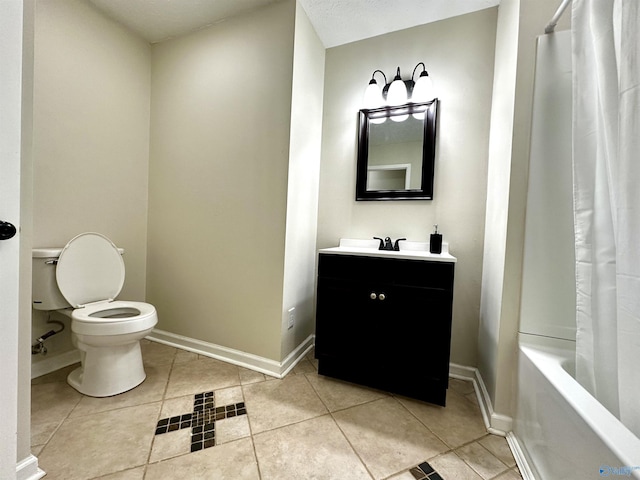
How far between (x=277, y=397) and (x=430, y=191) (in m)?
1.57

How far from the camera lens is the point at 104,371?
1367 millimetres

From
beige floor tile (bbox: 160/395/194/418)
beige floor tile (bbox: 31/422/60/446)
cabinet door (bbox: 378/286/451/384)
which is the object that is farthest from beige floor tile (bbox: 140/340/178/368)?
cabinet door (bbox: 378/286/451/384)

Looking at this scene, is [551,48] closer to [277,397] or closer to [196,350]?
[277,397]

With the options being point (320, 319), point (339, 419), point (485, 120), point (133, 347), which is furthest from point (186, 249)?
point (485, 120)

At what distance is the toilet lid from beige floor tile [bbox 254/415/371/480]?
129 cm

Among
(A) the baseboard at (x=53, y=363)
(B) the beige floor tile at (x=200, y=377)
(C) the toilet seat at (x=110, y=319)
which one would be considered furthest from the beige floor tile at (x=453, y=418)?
(A) the baseboard at (x=53, y=363)

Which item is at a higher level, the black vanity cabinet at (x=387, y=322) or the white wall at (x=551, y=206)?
the white wall at (x=551, y=206)

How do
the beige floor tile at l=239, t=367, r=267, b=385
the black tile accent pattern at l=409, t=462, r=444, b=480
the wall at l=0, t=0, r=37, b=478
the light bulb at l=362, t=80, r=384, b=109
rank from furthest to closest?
the light bulb at l=362, t=80, r=384, b=109
the beige floor tile at l=239, t=367, r=267, b=385
the black tile accent pattern at l=409, t=462, r=444, b=480
the wall at l=0, t=0, r=37, b=478

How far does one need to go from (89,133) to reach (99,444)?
1.79 meters

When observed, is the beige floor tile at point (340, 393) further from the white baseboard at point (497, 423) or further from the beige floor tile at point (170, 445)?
the beige floor tile at point (170, 445)

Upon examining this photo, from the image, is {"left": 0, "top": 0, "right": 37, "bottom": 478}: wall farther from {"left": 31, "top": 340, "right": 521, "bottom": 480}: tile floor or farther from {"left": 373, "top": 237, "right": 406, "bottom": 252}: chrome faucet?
{"left": 373, "top": 237, "right": 406, "bottom": 252}: chrome faucet

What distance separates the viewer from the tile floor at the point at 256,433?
98 centimetres

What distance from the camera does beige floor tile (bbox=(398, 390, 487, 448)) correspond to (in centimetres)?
118

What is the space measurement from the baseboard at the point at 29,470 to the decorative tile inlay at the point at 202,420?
0.36m
